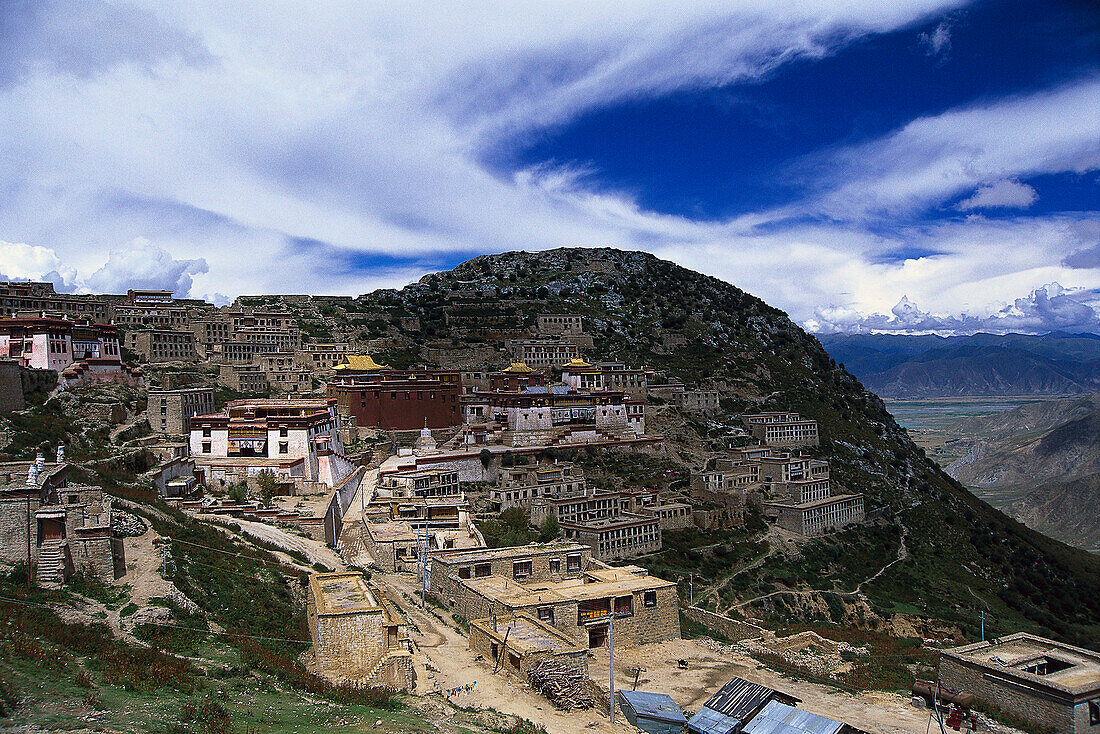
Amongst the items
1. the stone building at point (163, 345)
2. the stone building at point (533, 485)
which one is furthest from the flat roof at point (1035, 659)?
the stone building at point (163, 345)

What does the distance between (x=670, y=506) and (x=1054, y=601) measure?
100ft

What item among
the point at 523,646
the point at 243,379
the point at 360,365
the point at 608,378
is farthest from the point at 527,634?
the point at 608,378

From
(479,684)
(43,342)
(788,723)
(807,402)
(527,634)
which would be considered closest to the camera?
(788,723)

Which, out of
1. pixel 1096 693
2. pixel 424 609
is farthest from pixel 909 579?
pixel 424 609

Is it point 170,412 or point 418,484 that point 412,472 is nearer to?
point 418,484

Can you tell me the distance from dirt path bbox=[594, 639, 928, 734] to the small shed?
28.2 inches

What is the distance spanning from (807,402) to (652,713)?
6833 centimetres

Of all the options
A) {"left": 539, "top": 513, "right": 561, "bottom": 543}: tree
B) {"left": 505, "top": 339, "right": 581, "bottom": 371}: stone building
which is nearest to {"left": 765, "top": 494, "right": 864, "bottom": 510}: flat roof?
{"left": 539, "top": 513, "right": 561, "bottom": 543}: tree

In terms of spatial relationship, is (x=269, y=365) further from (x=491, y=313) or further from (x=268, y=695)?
(x=268, y=695)

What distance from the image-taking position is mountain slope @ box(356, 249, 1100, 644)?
4738 cm

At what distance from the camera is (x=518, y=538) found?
104 feet

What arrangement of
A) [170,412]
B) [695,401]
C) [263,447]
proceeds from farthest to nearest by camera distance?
[695,401], [170,412], [263,447]

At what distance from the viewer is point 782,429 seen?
65.1 metres

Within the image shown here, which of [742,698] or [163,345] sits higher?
[163,345]
